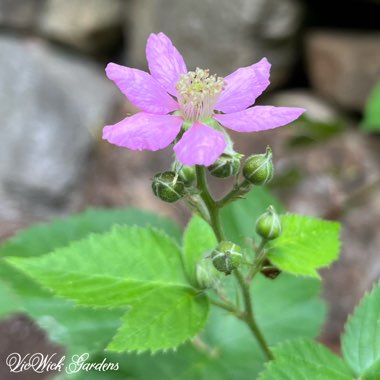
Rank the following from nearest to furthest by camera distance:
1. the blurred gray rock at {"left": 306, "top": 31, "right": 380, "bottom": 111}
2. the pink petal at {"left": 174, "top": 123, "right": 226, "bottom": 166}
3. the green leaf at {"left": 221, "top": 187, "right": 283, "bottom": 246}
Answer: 1. the pink petal at {"left": 174, "top": 123, "right": 226, "bottom": 166}
2. the green leaf at {"left": 221, "top": 187, "right": 283, "bottom": 246}
3. the blurred gray rock at {"left": 306, "top": 31, "right": 380, "bottom": 111}

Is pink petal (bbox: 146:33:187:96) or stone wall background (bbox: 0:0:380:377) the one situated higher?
pink petal (bbox: 146:33:187:96)

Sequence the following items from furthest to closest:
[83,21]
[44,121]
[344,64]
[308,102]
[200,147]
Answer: [83,21], [44,121], [308,102], [344,64], [200,147]

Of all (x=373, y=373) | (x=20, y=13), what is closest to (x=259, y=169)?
(x=373, y=373)

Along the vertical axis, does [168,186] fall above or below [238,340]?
above

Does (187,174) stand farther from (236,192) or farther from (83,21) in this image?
(83,21)

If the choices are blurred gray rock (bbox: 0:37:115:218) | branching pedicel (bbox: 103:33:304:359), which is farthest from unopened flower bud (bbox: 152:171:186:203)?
blurred gray rock (bbox: 0:37:115:218)

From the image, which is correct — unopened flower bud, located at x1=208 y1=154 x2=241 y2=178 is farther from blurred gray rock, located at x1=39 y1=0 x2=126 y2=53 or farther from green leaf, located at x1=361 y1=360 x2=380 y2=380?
blurred gray rock, located at x1=39 y1=0 x2=126 y2=53

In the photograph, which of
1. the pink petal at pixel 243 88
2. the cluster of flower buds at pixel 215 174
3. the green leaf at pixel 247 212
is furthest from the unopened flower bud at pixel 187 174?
the green leaf at pixel 247 212
